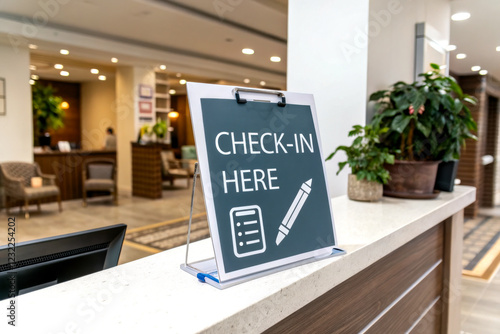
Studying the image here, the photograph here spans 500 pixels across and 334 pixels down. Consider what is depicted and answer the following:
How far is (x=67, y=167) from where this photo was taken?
7.43 metres

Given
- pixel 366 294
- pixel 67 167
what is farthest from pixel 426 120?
pixel 67 167

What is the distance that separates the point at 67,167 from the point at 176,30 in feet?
11.3

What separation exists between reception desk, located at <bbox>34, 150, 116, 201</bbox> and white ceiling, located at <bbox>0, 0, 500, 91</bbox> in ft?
6.04

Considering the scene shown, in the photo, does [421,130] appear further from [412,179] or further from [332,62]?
[332,62]

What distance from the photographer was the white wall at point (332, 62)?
204cm

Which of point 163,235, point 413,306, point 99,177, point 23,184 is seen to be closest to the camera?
point 413,306

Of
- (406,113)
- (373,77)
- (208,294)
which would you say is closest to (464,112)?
(406,113)

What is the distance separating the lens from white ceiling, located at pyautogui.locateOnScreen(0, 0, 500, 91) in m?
4.69

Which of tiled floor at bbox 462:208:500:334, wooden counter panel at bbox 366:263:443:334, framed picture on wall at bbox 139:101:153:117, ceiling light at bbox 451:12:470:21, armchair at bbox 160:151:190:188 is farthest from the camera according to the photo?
armchair at bbox 160:151:190:188

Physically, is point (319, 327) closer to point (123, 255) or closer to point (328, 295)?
point (328, 295)

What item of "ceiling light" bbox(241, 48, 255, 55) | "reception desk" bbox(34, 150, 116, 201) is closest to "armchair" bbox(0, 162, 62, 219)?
"reception desk" bbox(34, 150, 116, 201)

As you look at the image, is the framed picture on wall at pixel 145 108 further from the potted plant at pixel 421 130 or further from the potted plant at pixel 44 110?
the potted plant at pixel 421 130

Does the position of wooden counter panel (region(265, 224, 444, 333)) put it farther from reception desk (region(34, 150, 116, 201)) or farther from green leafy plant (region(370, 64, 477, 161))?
reception desk (region(34, 150, 116, 201))

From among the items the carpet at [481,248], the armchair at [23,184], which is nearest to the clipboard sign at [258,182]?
the carpet at [481,248]
